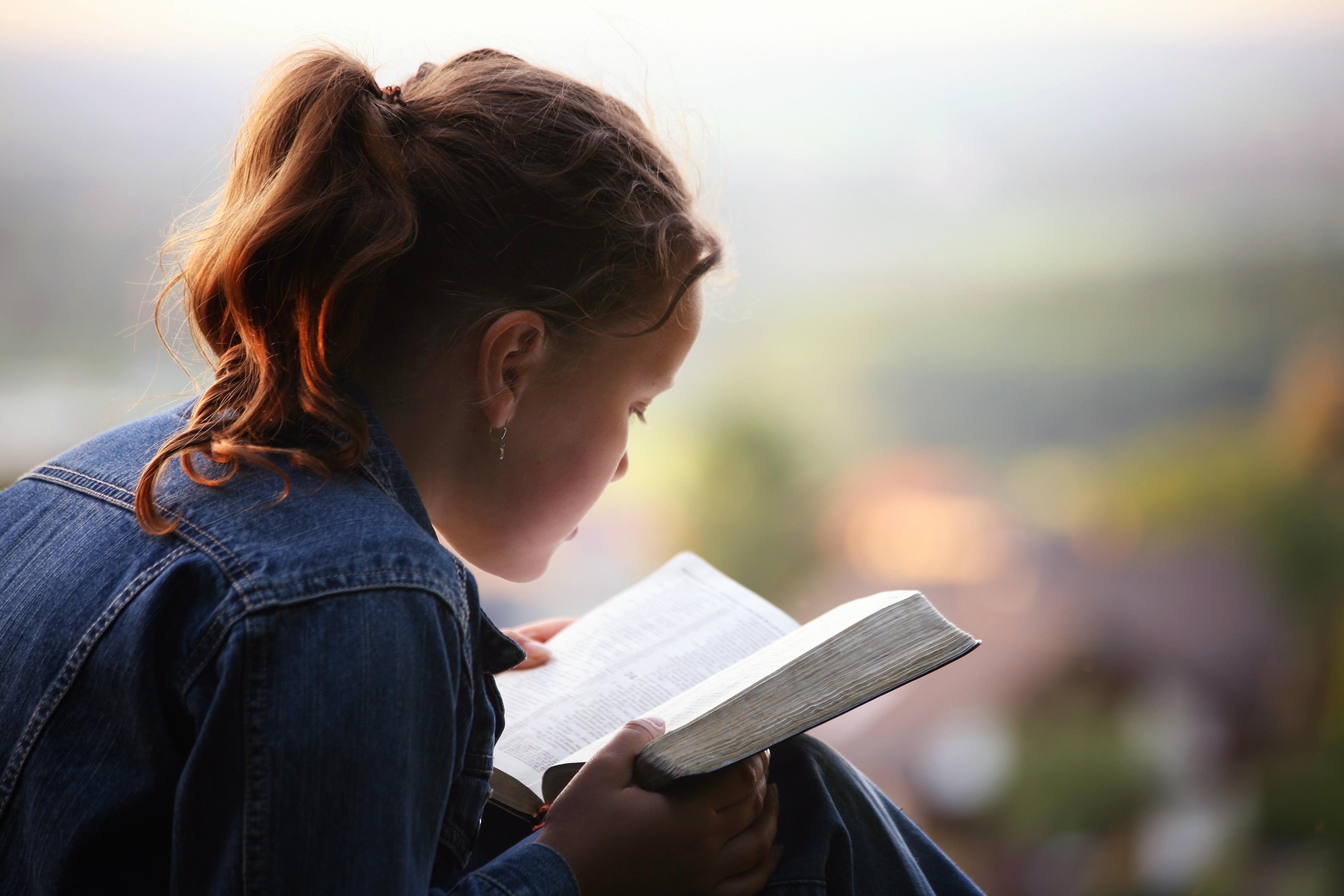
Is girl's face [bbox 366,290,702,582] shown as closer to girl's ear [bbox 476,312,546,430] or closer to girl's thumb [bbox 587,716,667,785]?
girl's ear [bbox 476,312,546,430]

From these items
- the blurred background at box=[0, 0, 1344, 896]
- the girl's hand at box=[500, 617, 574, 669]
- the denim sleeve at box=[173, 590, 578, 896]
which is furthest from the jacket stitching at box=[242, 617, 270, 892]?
the blurred background at box=[0, 0, 1344, 896]

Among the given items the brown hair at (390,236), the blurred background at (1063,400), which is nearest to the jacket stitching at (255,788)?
the brown hair at (390,236)

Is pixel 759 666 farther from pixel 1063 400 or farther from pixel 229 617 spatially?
pixel 1063 400

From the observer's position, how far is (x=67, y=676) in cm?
48

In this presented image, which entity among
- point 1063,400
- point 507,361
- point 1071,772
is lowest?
point 1071,772

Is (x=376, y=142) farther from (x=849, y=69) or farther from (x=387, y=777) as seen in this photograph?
(x=849, y=69)

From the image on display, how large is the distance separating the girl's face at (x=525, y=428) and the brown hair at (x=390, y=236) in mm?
24

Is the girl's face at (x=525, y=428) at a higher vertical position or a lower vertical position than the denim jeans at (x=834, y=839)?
higher

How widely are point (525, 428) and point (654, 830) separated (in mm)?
292

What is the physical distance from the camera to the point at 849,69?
66.7 inches

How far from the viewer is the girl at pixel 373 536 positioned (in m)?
0.44

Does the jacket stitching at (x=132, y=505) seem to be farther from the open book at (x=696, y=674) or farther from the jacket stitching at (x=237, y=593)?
the open book at (x=696, y=674)

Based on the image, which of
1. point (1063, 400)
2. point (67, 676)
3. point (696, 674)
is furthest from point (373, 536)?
point (1063, 400)

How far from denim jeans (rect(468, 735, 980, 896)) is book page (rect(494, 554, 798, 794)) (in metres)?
0.06
